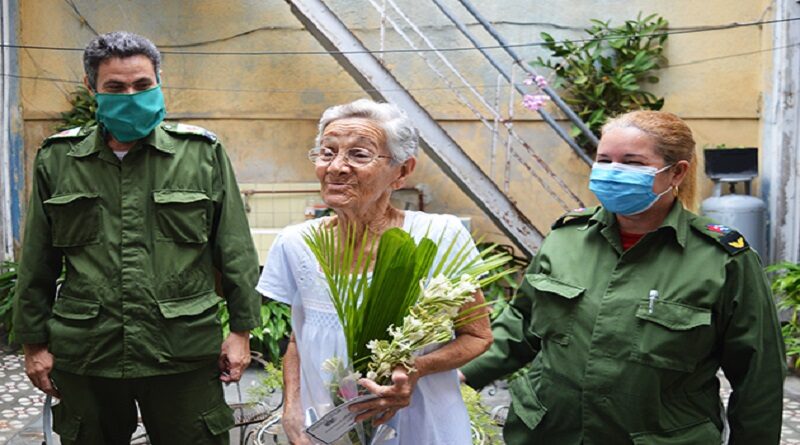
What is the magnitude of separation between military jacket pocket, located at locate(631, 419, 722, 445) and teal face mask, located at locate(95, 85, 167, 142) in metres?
1.74

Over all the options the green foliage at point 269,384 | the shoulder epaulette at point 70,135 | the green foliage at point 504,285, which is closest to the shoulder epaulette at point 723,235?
the shoulder epaulette at point 70,135

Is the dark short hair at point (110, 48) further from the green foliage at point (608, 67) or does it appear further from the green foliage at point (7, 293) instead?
the green foliage at point (608, 67)

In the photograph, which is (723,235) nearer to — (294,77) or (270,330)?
(270,330)

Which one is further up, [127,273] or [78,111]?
[78,111]

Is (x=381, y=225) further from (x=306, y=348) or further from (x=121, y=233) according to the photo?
(x=121, y=233)

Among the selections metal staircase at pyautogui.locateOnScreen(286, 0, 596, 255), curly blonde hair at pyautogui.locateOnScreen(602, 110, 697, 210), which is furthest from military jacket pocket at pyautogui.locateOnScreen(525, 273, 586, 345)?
metal staircase at pyautogui.locateOnScreen(286, 0, 596, 255)

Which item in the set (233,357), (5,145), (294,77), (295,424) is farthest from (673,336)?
(5,145)

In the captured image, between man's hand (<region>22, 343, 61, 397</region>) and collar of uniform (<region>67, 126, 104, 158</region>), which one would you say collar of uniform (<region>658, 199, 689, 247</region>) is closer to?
collar of uniform (<region>67, 126, 104, 158</region>)

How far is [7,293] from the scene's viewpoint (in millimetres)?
7020

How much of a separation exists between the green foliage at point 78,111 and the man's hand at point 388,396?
6.93m

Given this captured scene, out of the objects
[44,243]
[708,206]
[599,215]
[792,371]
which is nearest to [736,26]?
[708,206]

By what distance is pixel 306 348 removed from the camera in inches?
84.9

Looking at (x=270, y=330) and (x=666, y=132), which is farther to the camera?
(x=270, y=330)

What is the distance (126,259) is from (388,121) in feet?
3.43
